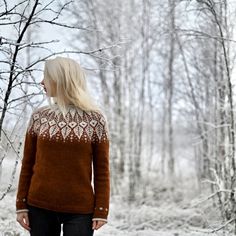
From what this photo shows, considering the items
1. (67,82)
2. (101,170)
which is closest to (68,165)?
(101,170)

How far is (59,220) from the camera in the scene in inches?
97.3

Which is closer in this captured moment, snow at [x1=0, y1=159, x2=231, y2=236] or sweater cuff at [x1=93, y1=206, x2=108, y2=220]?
sweater cuff at [x1=93, y1=206, x2=108, y2=220]

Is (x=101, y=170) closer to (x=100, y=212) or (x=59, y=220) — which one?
(x=100, y=212)

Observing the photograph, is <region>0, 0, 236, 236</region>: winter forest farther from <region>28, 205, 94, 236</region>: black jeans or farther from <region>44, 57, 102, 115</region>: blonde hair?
<region>28, 205, 94, 236</region>: black jeans

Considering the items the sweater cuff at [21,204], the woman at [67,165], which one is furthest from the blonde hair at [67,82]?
the sweater cuff at [21,204]

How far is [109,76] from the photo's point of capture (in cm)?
1573

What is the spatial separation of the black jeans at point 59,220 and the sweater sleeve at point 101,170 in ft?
0.29

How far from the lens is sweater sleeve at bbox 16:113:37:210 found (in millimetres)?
2504

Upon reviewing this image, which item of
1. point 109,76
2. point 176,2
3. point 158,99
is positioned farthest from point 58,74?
point 158,99

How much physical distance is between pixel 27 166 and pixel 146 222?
6457 millimetres

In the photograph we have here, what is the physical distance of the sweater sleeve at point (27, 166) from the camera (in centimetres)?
250

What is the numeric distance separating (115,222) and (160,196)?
6.08m

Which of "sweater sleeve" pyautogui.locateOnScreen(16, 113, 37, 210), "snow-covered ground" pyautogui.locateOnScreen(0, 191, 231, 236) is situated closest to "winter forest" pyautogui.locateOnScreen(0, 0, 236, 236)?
"snow-covered ground" pyautogui.locateOnScreen(0, 191, 231, 236)

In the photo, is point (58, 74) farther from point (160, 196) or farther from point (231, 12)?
point (160, 196)
